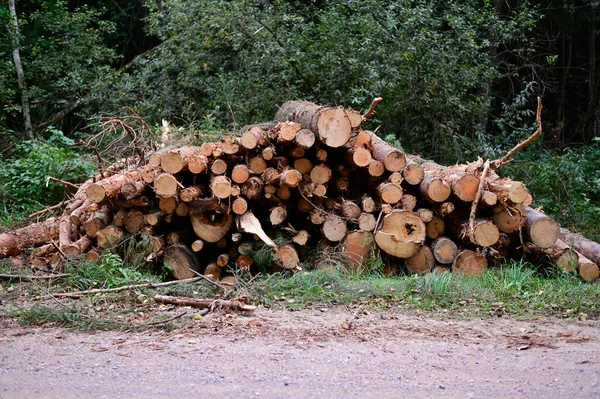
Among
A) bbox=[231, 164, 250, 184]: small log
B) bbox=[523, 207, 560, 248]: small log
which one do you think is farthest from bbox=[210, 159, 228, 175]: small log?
bbox=[523, 207, 560, 248]: small log

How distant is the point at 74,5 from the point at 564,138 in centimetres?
1332

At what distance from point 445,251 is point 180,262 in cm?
288

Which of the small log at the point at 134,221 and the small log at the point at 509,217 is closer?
the small log at the point at 509,217

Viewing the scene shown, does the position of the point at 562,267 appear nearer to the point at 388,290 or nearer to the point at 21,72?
the point at 388,290

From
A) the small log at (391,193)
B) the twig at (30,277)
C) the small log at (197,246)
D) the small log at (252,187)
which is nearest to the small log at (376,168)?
the small log at (391,193)

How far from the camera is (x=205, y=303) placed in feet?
21.8

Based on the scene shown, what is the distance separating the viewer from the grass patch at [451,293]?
6.70 metres

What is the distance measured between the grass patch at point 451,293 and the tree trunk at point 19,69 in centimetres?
1000

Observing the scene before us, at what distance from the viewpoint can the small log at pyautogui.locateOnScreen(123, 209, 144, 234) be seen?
827 cm

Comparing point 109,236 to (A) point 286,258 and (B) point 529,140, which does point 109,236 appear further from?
(B) point 529,140

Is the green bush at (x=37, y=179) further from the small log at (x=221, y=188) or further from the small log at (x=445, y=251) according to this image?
the small log at (x=445, y=251)

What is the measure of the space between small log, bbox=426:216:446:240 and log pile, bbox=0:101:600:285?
11 mm

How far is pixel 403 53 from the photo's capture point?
40.1ft

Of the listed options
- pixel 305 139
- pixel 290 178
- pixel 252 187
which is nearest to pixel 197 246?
pixel 252 187
